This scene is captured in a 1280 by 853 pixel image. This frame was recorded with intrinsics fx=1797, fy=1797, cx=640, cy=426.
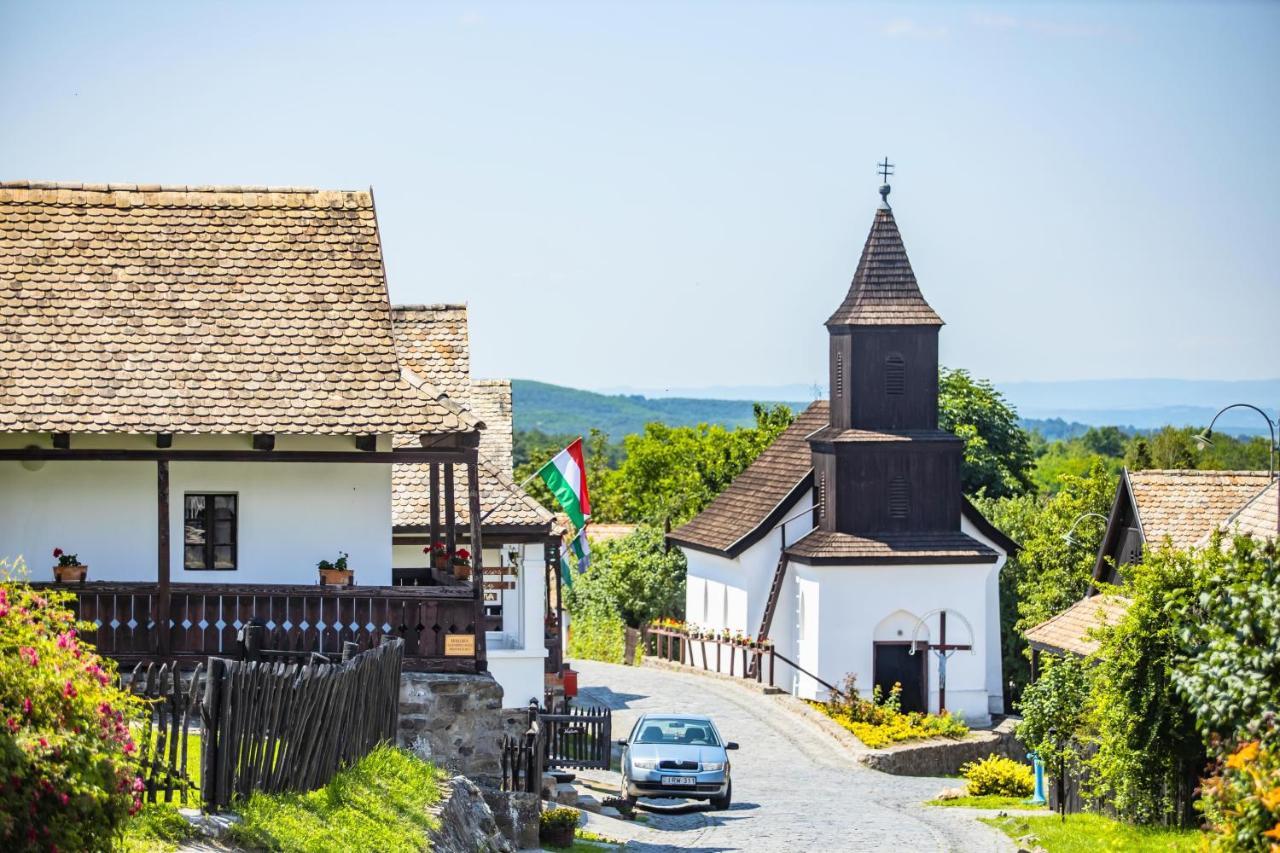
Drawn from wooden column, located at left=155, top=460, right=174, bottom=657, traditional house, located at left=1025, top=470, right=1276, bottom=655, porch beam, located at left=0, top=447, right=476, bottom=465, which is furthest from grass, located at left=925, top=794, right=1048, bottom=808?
wooden column, located at left=155, top=460, right=174, bottom=657

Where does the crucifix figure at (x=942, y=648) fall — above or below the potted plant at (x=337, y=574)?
below

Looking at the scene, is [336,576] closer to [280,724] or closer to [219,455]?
[219,455]

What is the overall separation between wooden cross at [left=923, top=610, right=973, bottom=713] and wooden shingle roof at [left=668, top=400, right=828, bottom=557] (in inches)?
246

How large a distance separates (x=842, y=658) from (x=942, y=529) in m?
5.18

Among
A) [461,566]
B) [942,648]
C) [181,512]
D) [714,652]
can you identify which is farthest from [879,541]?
[181,512]

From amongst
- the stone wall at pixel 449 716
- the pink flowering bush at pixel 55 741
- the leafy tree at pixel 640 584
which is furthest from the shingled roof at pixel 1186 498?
the leafy tree at pixel 640 584

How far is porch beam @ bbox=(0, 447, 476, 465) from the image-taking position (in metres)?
24.3

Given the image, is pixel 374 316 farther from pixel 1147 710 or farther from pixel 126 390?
pixel 1147 710

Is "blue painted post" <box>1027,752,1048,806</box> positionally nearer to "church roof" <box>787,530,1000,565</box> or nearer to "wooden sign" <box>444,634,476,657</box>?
"wooden sign" <box>444,634,476,657</box>

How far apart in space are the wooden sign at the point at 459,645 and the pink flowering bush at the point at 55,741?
1161 centimetres

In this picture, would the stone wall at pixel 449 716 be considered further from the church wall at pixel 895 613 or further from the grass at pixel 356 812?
the church wall at pixel 895 613

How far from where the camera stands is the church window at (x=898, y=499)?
53.0 meters

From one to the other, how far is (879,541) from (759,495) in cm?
658

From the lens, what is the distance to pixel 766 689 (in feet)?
164
